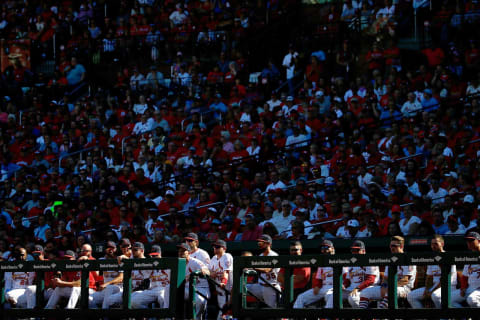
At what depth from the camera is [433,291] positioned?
11477mm

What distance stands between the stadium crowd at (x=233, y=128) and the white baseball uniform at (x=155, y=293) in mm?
5010

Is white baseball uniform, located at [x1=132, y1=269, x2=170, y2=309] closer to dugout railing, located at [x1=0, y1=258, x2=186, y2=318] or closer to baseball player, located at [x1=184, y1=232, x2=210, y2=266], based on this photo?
dugout railing, located at [x1=0, y1=258, x2=186, y2=318]

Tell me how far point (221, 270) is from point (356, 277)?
295cm

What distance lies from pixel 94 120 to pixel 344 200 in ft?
30.0

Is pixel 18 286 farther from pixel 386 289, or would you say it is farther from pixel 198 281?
pixel 386 289

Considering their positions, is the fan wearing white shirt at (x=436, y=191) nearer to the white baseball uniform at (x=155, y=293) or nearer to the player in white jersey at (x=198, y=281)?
the player in white jersey at (x=198, y=281)

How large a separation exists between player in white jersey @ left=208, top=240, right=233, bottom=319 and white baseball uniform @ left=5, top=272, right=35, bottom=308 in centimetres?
261

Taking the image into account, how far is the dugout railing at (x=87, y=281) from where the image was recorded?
40.6 ft

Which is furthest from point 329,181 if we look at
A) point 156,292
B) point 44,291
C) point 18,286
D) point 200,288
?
point 18,286

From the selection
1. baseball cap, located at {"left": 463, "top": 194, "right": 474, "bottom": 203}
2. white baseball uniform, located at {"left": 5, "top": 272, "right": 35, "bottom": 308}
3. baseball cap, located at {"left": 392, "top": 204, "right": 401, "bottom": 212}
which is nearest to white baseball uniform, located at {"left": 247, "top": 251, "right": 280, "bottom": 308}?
white baseball uniform, located at {"left": 5, "top": 272, "right": 35, "bottom": 308}

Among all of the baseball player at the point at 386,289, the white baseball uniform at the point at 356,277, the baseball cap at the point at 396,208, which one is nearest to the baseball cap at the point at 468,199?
the baseball cap at the point at 396,208

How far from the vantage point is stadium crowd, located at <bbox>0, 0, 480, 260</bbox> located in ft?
59.4

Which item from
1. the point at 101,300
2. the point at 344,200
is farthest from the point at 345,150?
the point at 101,300

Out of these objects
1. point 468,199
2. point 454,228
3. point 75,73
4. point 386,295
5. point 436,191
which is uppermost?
point 75,73
